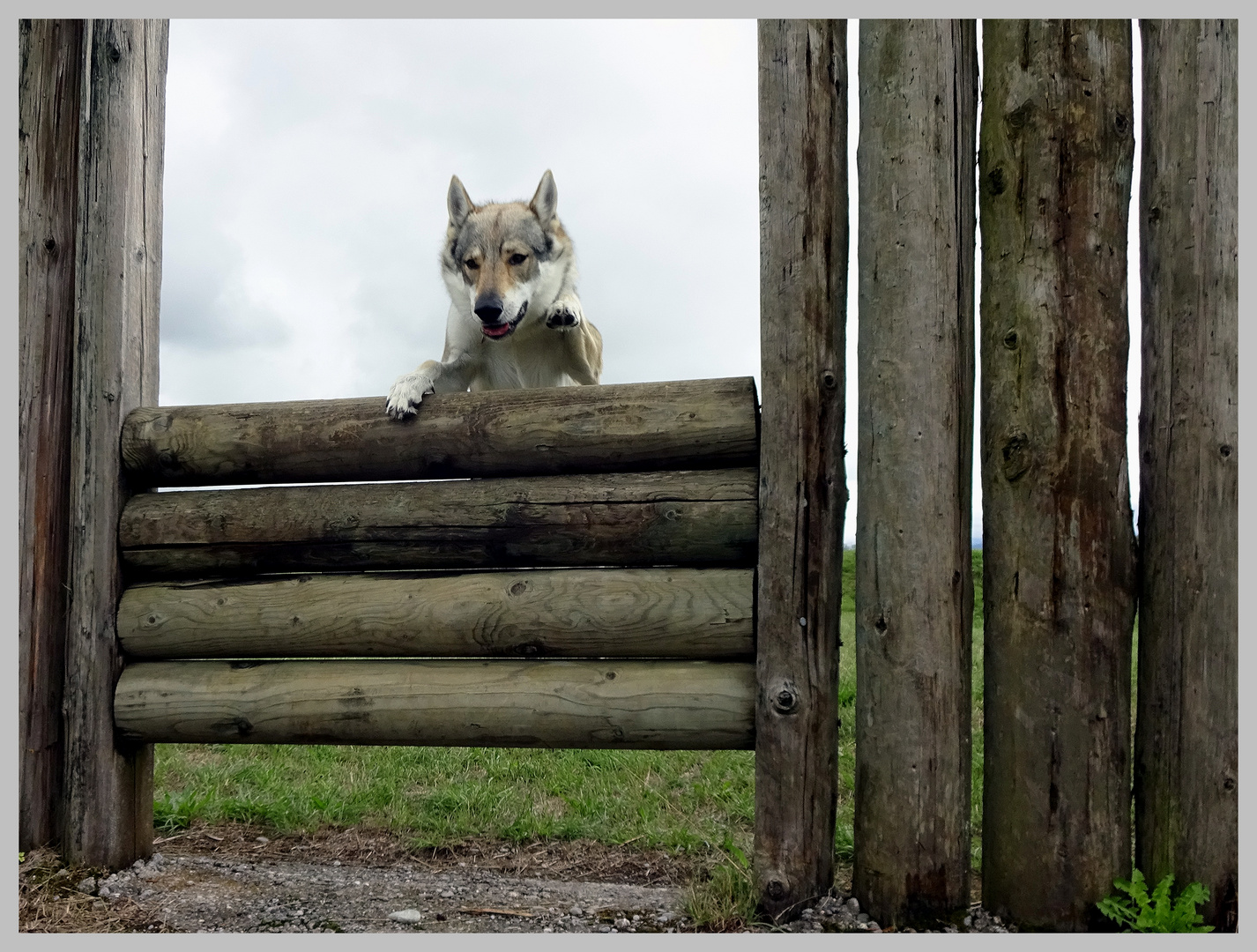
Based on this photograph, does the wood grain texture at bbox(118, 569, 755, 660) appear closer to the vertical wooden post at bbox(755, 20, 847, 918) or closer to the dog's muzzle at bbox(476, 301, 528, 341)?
the vertical wooden post at bbox(755, 20, 847, 918)

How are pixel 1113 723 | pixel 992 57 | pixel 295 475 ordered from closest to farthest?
pixel 1113 723 → pixel 992 57 → pixel 295 475

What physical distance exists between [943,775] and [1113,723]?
0.64 meters

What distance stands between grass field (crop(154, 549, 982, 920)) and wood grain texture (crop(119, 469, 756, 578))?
124cm

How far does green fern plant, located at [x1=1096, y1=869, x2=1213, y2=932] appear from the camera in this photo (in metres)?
3.39

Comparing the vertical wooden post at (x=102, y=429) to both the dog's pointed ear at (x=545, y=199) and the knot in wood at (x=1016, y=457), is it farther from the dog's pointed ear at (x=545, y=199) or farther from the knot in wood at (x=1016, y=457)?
the knot in wood at (x=1016, y=457)

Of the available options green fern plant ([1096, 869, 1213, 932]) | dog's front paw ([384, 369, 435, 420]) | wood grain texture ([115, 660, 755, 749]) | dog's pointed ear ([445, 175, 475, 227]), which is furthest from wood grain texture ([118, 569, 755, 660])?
dog's pointed ear ([445, 175, 475, 227])

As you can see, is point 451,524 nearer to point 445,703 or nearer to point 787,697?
point 445,703

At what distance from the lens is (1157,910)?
3381 mm

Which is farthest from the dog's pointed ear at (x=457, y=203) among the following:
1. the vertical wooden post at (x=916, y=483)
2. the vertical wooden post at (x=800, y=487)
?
the vertical wooden post at (x=916, y=483)

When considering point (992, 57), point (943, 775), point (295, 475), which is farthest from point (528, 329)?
point (943, 775)

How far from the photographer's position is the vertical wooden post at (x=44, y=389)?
427 centimetres

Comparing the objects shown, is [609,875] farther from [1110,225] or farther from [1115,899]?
[1110,225]

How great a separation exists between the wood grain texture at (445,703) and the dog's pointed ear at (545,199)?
107 inches

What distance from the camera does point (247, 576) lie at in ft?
14.1
